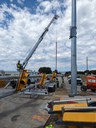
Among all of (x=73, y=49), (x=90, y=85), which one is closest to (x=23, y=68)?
(x=73, y=49)

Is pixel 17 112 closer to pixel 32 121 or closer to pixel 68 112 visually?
pixel 32 121

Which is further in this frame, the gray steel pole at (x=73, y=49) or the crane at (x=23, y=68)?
the gray steel pole at (x=73, y=49)


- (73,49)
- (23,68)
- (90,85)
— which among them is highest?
(73,49)

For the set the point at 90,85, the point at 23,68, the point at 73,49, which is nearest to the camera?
the point at 73,49

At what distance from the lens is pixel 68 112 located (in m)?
5.77

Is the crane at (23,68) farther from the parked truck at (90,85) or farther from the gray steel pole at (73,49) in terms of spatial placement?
the parked truck at (90,85)

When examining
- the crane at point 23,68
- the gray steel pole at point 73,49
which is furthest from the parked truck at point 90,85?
the gray steel pole at point 73,49

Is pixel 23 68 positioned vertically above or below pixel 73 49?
below

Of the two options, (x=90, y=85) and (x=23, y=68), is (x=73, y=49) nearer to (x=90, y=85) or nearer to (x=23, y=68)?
(x=23, y=68)

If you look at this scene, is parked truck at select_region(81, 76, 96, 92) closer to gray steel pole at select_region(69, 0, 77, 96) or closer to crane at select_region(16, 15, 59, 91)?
crane at select_region(16, 15, 59, 91)

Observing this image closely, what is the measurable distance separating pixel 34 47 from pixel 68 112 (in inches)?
553

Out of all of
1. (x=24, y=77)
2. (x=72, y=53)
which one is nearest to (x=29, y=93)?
(x=24, y=77)

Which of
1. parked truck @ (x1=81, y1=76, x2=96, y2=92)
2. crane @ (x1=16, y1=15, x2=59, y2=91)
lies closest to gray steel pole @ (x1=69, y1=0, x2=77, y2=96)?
crane @ (x1=16, y1=15, x2=59, y2=91)

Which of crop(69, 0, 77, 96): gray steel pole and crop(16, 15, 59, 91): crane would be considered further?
crop(69, 0, 77, 96): gray steel pole
